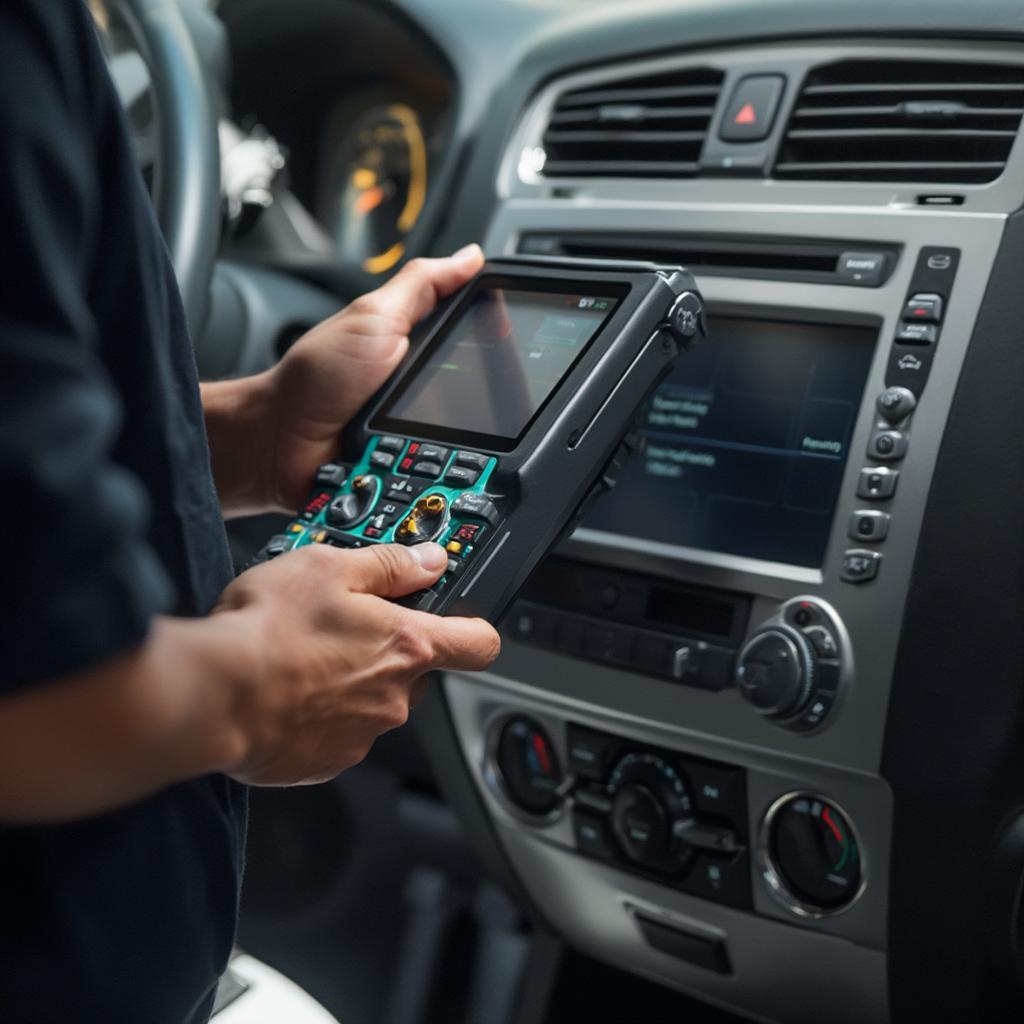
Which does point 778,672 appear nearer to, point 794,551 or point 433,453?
point 794,551

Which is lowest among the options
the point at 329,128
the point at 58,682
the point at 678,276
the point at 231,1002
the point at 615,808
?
the point at 231,1002

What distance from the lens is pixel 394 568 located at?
65cm

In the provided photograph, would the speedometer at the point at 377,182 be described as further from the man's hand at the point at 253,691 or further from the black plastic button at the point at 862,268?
the man's hand at the point at 253,691

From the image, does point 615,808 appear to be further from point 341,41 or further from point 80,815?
point 341,41

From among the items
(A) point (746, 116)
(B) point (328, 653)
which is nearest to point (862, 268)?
(A) point (746, 116)

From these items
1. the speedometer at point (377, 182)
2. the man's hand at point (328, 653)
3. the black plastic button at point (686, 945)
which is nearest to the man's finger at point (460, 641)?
the man's hand at point (328, 653)

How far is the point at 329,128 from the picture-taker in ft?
5.40

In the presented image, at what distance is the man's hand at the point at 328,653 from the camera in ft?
1.68

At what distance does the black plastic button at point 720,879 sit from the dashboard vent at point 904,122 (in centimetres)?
49

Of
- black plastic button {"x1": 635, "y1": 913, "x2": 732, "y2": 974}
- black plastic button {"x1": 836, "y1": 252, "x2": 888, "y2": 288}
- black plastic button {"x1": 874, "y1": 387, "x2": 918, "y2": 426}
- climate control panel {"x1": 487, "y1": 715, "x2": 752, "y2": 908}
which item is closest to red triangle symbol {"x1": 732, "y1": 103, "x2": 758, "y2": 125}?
black plastic button {"x1": 836, "y1": 252, "x2": 888, "y2": 288}

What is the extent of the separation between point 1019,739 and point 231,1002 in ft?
1.77

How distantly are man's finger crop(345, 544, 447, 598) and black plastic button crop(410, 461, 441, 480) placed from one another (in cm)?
10

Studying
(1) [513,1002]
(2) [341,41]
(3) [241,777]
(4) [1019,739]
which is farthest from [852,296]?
(2) [341,41]

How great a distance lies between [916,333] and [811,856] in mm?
359
